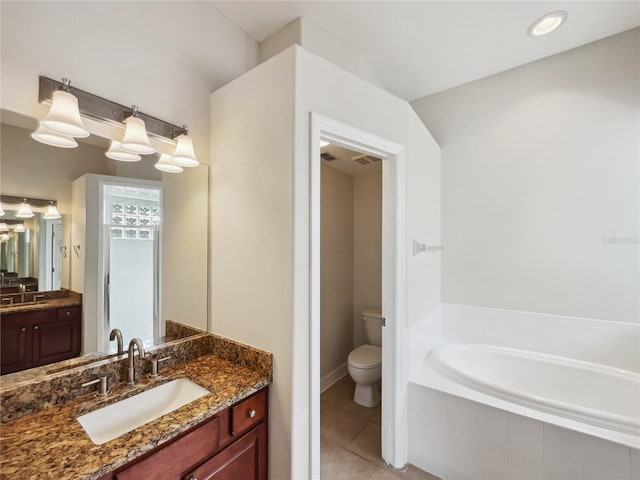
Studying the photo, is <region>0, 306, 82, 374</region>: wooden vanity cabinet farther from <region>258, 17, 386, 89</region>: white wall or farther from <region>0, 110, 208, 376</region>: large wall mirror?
<region>258, 17, 386, 89</region>: white wall

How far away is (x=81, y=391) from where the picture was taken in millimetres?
1160

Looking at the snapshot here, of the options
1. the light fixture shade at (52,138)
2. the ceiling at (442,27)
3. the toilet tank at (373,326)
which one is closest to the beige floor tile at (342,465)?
the toilet tank at (373,326)

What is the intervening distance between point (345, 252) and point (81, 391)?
2.44 meters

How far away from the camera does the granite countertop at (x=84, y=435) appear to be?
0.80m

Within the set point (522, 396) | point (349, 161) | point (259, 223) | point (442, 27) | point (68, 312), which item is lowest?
point (522, 396)

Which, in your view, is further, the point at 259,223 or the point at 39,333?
the point at 259,223

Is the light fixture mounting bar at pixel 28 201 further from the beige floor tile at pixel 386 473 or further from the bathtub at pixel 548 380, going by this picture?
the bathtub at pixel 548 380

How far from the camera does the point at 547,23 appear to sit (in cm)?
184

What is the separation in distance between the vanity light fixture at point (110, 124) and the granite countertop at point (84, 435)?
3.42ft

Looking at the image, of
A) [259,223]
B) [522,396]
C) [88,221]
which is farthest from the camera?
[522,396]

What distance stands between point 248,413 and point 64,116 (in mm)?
1413

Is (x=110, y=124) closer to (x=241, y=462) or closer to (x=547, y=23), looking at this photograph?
(x=241, y=462)

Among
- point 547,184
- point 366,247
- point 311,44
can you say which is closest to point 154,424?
point 311,44

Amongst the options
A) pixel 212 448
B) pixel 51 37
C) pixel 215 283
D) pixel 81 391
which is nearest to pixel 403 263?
pixel 215 283
